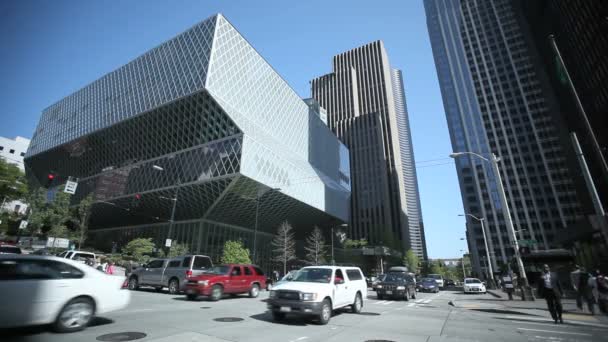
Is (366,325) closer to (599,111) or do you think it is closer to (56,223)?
(56,223)

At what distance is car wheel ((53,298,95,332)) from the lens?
20.6ft

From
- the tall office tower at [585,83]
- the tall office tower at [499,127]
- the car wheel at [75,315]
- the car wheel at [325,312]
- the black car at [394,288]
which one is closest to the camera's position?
the car wheel at [75,315]

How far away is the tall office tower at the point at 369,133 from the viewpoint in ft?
378

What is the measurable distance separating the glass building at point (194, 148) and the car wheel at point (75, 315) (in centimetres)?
2857

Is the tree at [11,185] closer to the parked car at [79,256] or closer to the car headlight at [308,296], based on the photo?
the parked car at [79,256]

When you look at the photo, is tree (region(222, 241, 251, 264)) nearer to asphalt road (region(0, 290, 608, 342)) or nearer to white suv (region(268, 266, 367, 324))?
asphalt road (region(0, 290, 608, 342))

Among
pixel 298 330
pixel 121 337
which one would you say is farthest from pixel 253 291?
pixel 121 337

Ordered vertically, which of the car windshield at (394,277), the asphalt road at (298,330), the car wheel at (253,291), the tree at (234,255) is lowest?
the asphalt road at (298,330)

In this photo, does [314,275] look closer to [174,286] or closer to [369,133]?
[174,286]

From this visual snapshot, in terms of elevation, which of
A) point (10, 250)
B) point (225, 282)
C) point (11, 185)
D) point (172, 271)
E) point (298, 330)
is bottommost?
point (298, 330)

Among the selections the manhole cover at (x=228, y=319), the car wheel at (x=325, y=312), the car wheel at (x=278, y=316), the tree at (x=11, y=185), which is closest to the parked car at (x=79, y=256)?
the manhole cover at (x=228, y=319)

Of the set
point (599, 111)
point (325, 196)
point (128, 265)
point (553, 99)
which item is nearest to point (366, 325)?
point (128, 265)

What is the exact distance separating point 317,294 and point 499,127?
12125 centimetres

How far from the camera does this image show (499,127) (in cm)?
10425
